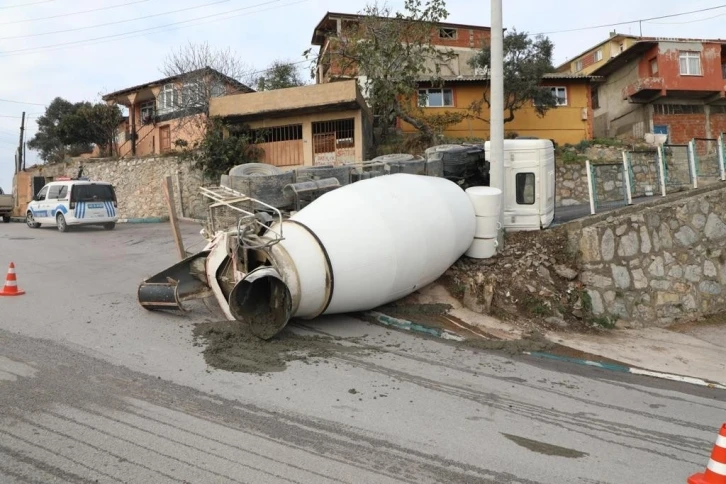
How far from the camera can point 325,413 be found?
16.8 feet

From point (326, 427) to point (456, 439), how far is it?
43.8 inches

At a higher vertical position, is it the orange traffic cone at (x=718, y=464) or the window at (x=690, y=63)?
the window at (x=690, y=63)

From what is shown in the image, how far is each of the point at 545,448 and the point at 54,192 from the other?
2103cm

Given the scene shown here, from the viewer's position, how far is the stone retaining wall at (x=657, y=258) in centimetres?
1059

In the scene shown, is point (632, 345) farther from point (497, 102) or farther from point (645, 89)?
point (645, 89)

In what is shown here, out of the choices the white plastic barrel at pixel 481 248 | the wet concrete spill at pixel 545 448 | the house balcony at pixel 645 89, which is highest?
the house balcony at pixel 645 89

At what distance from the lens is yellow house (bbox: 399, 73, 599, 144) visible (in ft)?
95.0

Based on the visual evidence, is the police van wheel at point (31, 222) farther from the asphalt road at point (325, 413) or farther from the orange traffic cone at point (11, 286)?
the asphalt road at point (325, 413)

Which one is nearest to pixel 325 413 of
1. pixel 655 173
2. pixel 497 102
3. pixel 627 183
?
pixel 497 102

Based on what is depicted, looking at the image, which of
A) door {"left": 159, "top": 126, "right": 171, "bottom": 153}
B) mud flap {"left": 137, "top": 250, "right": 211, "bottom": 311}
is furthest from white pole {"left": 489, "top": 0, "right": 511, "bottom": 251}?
door {"left": 159, "top": 126, "right": 171, "bottom": 153}

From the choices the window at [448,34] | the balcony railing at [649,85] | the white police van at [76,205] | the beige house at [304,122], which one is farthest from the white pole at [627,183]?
the window at [448,34]

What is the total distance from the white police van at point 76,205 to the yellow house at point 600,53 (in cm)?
3726

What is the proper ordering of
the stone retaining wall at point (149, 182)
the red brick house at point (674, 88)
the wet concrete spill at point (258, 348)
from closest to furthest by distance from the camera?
1. the wet concrete spill at point (258, 348)
2. the stone retaining wall at point (149, 182)
3. the red brick house at point (674, 88)

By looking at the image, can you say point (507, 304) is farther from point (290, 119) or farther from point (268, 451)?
point (290, 119)
